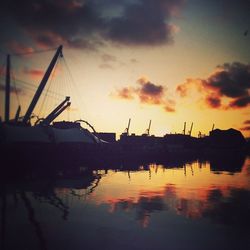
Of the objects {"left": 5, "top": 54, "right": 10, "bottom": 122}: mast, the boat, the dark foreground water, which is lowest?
the dark foreground water

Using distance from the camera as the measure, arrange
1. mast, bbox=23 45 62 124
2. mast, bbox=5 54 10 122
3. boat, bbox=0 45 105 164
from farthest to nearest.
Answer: mast, bbox=23 45 62 124, mast, bbox=5 54 10 122, boat, bbox=0 45 105 164

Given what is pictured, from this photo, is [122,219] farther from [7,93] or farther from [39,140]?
[7,93]

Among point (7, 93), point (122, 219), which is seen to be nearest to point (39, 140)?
point (7, 93)

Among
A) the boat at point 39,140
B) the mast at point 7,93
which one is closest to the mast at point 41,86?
the boat at point 39,140

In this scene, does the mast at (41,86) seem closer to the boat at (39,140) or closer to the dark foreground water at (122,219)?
the boat at (39,140)

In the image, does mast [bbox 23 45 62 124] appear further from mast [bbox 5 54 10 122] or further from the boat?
mast [bbox 5 54 10 122]

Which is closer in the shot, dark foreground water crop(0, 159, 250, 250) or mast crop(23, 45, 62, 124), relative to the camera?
dark foreground water crop(0, 159, 250, 250)

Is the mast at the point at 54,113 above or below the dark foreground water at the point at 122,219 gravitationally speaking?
above

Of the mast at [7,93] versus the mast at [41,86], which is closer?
the mast at [7,93]

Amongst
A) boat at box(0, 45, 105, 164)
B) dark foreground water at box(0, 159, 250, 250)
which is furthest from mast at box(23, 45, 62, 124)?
dark foreground water at box(0, 159, 250, 250)

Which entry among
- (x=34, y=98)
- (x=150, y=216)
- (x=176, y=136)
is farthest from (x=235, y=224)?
(x=176, y=136)

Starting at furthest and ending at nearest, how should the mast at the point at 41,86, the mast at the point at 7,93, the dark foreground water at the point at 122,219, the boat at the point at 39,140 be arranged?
the mast at the point at 41,86, the mast at the point at 7,93, the boat at the point at 39,140, the dark foreground water at the point at 122,219

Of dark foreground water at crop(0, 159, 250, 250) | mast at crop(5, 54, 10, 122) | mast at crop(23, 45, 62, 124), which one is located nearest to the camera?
dark foreground water at crop(0, 159, 250, 250)

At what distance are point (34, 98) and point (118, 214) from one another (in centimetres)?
5331
